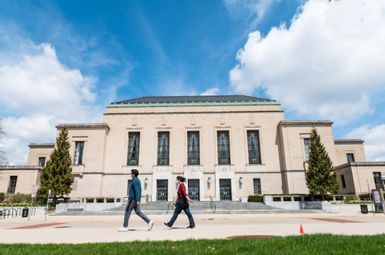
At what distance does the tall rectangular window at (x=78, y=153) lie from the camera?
36469 millimetres

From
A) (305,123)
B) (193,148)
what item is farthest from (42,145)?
(305,123)

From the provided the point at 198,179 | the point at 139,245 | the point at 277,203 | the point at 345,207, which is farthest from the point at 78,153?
the point at 139,245

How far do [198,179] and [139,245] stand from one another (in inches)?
1242

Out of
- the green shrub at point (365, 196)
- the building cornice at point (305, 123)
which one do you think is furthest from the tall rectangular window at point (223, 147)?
the green shrub at point (365, 196)

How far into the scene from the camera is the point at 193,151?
37.8m

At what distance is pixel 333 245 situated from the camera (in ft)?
16.5

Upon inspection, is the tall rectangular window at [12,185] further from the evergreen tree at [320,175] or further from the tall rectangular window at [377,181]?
the tall rectangular window at [377,181]

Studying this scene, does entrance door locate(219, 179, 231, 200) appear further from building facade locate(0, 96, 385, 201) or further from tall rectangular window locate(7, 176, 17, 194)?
tall rectangular window locate(7, 176, 17, 194)

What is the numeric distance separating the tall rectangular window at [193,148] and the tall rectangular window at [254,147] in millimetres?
7443

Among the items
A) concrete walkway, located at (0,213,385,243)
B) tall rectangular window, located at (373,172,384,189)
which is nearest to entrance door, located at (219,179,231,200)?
tall rectangular window, located at (373,172,384,189)

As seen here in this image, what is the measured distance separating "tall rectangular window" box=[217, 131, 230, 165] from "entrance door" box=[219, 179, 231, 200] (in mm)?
2514

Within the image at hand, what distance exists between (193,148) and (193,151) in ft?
1.47

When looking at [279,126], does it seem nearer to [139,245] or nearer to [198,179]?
[198,179]

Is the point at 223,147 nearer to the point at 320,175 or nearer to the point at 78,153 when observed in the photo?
the point at 320,175
